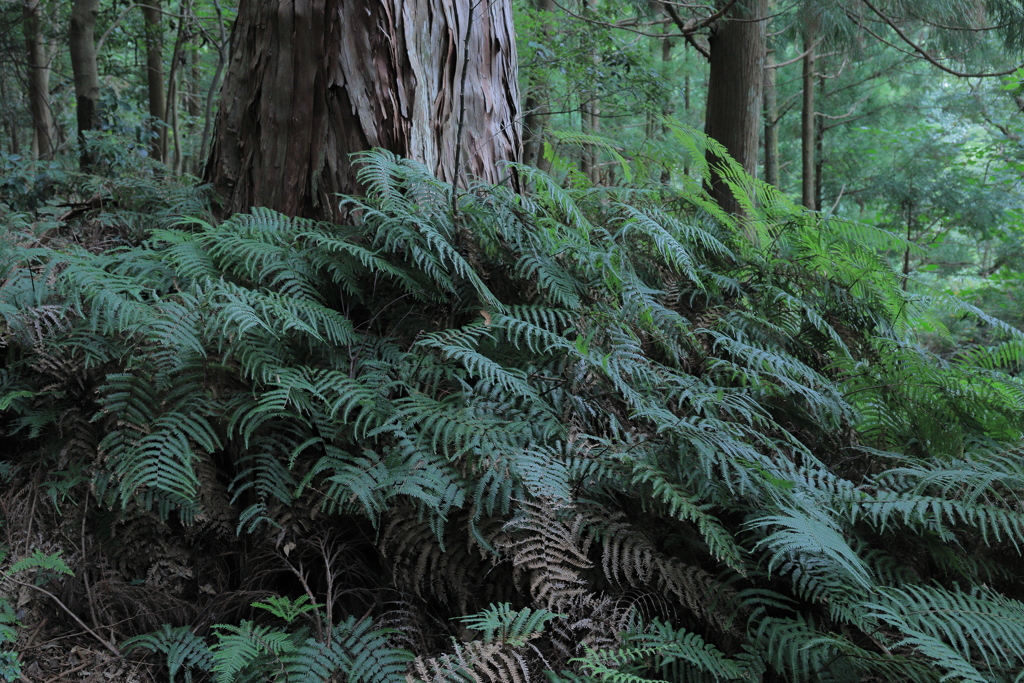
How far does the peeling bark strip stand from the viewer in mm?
2736

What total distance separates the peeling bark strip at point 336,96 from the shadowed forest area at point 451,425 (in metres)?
0.02

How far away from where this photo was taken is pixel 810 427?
2.54 meters

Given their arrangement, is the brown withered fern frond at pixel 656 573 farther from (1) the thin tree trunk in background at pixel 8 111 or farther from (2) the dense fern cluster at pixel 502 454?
(1) the thin tree trunk in background at pixel 8 111

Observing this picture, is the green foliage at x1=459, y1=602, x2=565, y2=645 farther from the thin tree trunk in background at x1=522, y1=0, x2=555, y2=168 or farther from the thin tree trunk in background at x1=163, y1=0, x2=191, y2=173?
the thin tree trunk in background at x1=163, y1=0, x2=191, y2=173

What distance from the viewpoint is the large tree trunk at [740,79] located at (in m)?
4.59

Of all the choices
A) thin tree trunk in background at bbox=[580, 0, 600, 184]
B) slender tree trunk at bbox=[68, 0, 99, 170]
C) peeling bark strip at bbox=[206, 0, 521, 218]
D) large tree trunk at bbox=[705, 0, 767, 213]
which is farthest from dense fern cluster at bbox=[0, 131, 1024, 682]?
slender tree trunk at bbox=[68, 0, 99, 170]

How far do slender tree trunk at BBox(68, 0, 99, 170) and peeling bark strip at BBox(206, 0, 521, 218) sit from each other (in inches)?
144

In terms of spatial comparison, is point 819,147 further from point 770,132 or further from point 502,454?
point 502,454

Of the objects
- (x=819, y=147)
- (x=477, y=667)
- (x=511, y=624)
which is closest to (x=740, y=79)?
(x=511, y=624)

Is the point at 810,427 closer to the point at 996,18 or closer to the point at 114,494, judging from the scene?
the point at 114,494

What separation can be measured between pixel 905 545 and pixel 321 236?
218 cm

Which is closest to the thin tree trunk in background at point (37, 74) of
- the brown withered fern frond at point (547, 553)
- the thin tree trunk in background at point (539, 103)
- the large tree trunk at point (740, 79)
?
the thin tree trunk in background at point (539, 103)

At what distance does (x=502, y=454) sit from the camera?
6.23 ft

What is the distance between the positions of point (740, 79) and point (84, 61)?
220 inches
